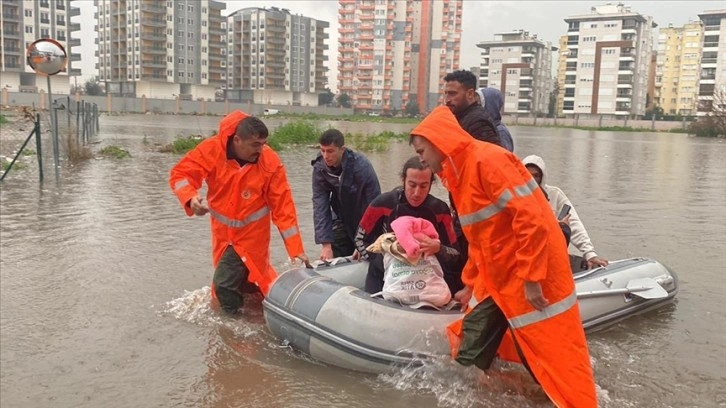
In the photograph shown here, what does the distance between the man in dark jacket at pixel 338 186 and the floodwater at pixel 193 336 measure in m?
0.84

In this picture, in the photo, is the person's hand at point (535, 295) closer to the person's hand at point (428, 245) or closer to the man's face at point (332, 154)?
the person's hand at point (428, 245)

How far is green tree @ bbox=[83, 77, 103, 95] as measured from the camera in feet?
285

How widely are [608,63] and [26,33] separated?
70.2 metres

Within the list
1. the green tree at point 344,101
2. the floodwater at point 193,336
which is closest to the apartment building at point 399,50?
the green tree at point 344,101

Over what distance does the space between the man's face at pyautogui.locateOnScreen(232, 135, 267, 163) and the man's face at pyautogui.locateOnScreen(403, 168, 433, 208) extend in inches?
42.1

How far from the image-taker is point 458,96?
4488mm

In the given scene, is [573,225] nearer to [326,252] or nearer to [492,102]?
[492,102]

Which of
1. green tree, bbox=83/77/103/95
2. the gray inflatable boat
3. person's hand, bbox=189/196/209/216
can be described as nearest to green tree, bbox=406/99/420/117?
green tree, bbox=83/77/103/95

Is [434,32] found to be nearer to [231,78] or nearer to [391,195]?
[231,78]

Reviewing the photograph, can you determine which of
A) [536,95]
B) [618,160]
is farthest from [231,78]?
[618,160]

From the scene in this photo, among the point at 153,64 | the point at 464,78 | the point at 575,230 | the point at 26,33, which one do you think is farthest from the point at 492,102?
the point at 153,64

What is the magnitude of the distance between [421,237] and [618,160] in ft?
64.6

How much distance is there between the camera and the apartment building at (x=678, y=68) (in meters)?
93.6

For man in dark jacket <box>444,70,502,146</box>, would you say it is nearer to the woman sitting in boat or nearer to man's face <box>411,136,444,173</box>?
the woman sitting in boat
